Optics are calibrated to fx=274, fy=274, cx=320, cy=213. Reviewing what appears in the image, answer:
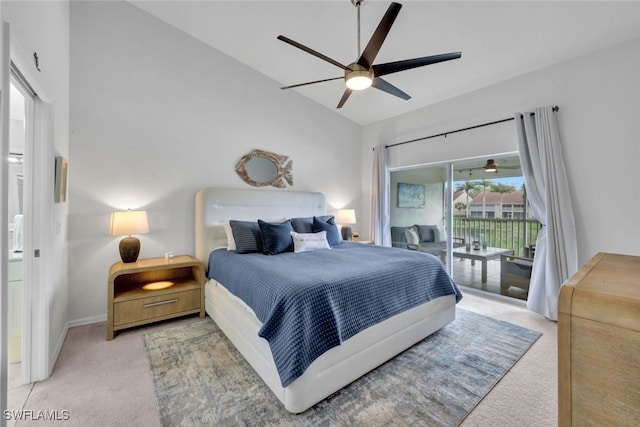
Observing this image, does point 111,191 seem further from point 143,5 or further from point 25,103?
point 143,5

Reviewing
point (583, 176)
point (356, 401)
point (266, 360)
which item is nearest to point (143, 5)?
point (266, 360)

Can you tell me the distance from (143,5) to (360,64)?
9.39ft

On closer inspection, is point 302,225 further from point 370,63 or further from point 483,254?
point 483,254

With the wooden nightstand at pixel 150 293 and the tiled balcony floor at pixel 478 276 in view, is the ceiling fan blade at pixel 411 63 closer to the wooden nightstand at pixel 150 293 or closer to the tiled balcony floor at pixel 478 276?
the wooden nightstand at pixel 150 293

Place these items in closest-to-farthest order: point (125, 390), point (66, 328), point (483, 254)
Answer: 1. point (125, 390)
2. point (66, 328)
3. point (483, 254)

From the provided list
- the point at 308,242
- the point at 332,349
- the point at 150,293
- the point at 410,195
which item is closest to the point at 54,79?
the point at 150,293

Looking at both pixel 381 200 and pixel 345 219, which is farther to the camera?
pixel 381 200

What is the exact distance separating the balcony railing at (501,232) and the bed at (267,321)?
1.49 metres

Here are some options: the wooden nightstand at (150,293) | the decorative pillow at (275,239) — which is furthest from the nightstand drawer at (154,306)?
the decorative pillow at (275,239)

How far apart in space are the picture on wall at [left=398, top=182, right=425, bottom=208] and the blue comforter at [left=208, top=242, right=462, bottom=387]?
205cm

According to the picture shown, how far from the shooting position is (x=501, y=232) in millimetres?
3834

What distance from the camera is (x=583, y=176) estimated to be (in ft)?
9.68

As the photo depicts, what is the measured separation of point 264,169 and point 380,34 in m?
2.62

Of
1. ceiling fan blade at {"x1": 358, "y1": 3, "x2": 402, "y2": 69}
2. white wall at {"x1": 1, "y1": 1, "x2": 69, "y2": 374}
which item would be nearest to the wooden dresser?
ceiling fan blade at {"x1": 358, "y1": 3, "x2": 402, "y2": 69}
